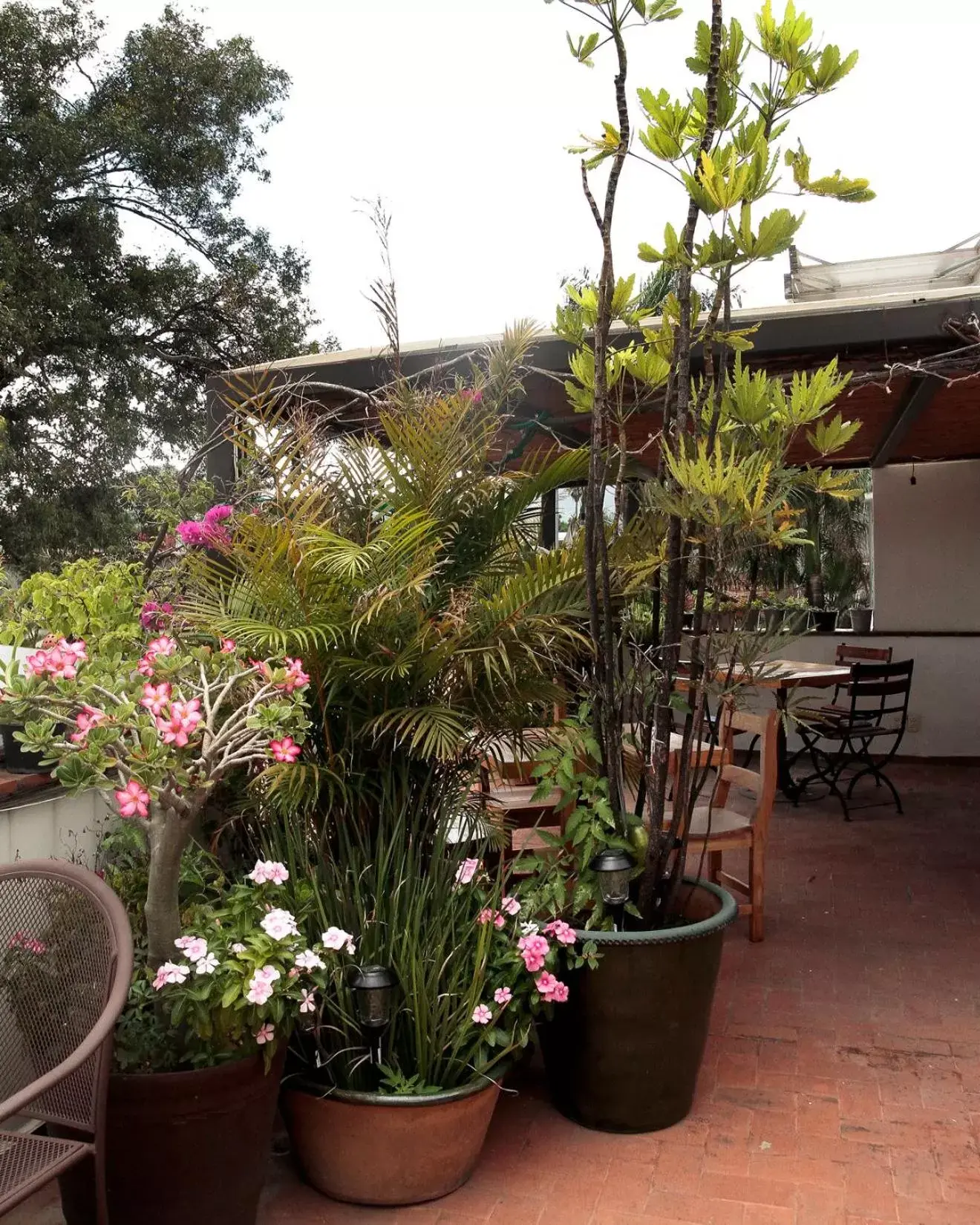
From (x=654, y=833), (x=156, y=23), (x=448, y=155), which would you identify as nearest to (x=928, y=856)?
(x=654, y=833)

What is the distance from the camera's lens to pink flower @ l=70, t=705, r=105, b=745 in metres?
1.86

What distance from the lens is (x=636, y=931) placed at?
2670 mm

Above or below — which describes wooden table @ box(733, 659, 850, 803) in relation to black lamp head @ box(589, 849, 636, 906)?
below

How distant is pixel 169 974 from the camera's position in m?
2.04

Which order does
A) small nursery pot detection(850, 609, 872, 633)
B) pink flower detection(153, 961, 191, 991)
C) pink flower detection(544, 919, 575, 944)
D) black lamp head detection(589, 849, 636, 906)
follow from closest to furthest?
1. pink flower detection(153, 961, 191, 991)
2. pink flower detection(544, 919, 575, 944)
3. black lamp head detection(589, 849, 636, 906)
4. small nursery pot detection(850, 609, 872, 633)

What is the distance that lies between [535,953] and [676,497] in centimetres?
114

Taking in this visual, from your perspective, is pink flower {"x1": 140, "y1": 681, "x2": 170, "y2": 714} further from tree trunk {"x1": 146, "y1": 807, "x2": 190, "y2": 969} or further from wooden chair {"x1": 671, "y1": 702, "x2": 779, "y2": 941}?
wooden chair {"x1": 671, "y1": 702, "x2": 779, "y2": 941}

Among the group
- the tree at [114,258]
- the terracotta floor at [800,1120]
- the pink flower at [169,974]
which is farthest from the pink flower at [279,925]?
the tree at [114,258]

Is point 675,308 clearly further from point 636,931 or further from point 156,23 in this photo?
point 156,23

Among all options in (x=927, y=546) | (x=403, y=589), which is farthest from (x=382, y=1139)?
(x=927, y=546)

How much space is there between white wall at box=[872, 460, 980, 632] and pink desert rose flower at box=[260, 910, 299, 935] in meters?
6.89

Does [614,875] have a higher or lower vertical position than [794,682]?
higher

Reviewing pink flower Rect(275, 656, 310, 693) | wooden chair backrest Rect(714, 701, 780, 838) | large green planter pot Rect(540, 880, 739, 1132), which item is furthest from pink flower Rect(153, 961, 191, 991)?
wooden chair backrest Rect(714, 701, 780, 838)

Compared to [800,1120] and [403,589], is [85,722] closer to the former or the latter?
[403,589]
